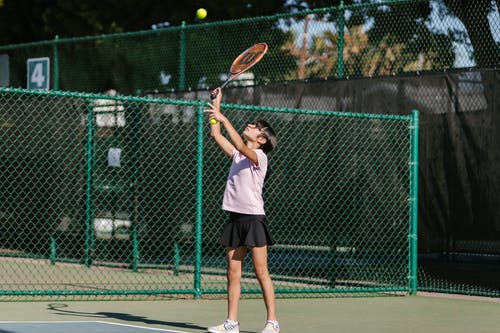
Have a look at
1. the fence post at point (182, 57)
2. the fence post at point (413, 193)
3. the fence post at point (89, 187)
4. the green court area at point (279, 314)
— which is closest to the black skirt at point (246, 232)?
the green court area at point (279, 314)

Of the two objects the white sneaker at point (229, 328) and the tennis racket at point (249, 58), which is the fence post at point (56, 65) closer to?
the tennis racket at point (249, 58)

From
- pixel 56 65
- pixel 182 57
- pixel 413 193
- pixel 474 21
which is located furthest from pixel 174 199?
pixel 56 65

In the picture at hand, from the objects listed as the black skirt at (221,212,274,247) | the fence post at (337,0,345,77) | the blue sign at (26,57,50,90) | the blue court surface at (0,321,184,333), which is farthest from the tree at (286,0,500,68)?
the blue court surface at (0,321,184,333)

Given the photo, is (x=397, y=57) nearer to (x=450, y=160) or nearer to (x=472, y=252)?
(x=450, y=160)

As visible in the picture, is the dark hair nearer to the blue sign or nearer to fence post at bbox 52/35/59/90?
the blue sign

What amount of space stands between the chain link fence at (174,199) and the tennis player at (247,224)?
3.00 m

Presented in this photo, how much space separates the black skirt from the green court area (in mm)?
877

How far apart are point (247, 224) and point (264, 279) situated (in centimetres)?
43

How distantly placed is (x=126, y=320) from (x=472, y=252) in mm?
4317

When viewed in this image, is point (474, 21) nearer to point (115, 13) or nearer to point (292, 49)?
point (292, 49)

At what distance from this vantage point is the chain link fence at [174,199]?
41.2 ft

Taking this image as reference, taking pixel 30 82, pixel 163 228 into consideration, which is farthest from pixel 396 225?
pixel 30 82

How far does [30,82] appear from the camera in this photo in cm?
1543

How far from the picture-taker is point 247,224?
8.29 metres
